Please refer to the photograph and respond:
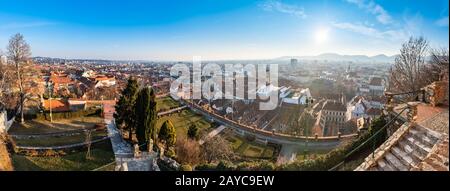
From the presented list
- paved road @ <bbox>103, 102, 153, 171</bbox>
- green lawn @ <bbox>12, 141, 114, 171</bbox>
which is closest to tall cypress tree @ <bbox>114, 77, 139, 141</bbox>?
paved road @ <bbox>103, 102, 153, 171</bbox>

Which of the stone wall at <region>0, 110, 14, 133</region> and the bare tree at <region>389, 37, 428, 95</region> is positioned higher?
the bare tree at <region>389, 37, 428, 95</region>

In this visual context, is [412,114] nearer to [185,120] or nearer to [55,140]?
[55,140]

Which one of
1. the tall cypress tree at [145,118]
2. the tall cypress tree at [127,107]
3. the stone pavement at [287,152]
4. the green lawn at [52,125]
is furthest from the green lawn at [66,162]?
the stone pavement at [287,152]

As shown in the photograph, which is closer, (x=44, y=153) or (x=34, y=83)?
(x=44, y=153)

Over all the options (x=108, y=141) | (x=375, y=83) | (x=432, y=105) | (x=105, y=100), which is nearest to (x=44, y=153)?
(x=108, y=141)

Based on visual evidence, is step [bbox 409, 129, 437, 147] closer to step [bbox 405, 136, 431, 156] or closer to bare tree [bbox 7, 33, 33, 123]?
step [bbox 405, 136, 431, 156]

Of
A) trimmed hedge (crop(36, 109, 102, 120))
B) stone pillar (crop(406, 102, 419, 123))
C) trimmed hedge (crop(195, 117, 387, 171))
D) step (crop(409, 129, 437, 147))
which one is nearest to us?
step (crop(409, 129, 437, 147))
